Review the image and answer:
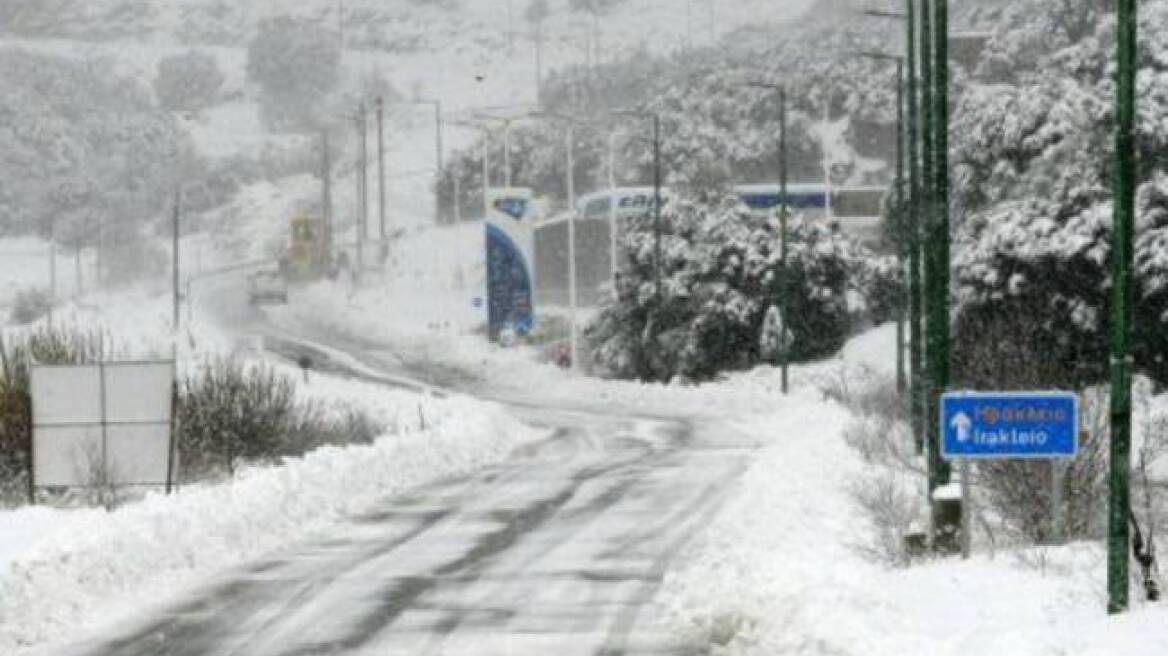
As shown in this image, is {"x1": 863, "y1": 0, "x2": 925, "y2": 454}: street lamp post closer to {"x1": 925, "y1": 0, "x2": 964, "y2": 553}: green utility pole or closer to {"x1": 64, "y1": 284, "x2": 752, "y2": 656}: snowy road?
{"x1": 64, "y1": 284, "x2": 752, "y2": 656}: snowy road

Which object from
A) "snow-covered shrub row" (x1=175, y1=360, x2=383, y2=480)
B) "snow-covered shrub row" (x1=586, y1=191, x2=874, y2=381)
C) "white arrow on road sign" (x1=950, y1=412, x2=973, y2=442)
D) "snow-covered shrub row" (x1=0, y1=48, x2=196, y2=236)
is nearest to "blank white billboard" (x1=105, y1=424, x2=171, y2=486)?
"snow-covered shrub row" (x1=175, y1=360, x2=383, y2=480)

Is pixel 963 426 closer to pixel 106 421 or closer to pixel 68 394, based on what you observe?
pixel 106 421

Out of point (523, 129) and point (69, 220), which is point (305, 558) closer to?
point (523, 129)

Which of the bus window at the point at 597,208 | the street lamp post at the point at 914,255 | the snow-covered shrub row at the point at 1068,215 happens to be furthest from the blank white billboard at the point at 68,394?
the bus window at the point at 597,208

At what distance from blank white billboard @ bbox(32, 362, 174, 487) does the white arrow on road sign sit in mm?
14605

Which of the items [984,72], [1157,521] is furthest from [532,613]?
[984,72]

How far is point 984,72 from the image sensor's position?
95312 millimetres

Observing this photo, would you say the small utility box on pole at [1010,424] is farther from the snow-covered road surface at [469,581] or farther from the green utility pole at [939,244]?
the green utility pole at [939,244]

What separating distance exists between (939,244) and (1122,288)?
6797 mm

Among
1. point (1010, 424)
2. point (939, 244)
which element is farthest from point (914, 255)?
point (1010, 424)

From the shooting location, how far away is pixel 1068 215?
162 ft

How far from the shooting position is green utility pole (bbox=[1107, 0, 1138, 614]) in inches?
511

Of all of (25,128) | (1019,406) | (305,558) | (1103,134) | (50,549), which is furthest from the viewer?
(25,128)

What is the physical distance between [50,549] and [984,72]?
267 feet
